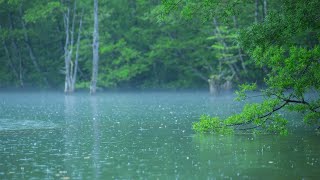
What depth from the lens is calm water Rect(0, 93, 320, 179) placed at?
17078 millimetres

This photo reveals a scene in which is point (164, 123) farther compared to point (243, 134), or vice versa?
point (164, 123)

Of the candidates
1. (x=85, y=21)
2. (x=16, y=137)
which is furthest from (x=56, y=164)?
(x=85, y=21)

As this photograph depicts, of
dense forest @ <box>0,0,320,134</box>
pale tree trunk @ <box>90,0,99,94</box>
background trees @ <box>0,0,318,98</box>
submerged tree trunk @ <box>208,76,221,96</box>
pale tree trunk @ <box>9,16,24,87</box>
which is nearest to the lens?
submerged tree trunk @ <box>208,76,221,96</box>

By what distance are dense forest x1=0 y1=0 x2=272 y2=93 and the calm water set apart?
99.4 ft

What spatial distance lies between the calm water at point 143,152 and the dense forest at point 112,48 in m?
30.3

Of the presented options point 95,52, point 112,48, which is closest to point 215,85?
point 95,52

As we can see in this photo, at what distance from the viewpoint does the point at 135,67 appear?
222ft

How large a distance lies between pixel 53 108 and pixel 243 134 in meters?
18.3

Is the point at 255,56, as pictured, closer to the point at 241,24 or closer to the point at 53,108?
the point at 53,108

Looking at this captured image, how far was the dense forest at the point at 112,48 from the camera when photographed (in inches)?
2445

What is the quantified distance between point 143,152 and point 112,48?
47.1 metres

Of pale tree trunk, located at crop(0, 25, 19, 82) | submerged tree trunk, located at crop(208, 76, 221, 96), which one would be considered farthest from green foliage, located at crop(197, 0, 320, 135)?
pale tree trunk, located at crop(0, 25, 19, 82)

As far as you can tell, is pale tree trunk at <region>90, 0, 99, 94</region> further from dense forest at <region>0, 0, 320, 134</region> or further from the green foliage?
the green foliage

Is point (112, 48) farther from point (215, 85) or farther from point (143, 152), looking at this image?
point (143, 152)
